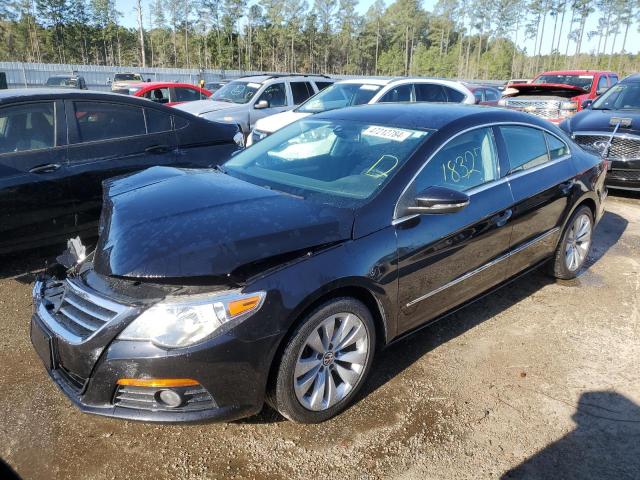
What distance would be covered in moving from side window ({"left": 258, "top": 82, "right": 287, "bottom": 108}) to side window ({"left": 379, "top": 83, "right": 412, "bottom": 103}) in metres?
3.27

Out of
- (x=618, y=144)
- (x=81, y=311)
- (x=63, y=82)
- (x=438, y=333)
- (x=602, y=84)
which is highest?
(x=602, y=84)

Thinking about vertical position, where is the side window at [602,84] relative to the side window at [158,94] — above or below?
above

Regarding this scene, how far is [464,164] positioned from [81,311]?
250 centimetres

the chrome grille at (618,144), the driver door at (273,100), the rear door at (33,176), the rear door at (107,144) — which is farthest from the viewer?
the driver door at (273,100)

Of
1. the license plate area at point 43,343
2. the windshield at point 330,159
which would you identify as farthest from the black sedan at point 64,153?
the license plate area at point 43,343

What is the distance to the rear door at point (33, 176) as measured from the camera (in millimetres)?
4180

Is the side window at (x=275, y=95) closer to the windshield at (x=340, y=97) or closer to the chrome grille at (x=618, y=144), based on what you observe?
the windshield at (x=340, y=97)

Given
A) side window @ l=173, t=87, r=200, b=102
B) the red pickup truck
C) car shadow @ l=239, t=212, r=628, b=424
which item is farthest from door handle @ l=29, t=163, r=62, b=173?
side window @ l=173, t=87, r=200, b=102

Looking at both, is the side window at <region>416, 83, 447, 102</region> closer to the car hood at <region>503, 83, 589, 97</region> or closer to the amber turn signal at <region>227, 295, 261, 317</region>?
the car hood at <region>503, 83, 589, 97</region>

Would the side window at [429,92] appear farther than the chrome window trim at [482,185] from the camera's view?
Yes

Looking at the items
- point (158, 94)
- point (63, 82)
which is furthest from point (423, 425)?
point (63, 82)

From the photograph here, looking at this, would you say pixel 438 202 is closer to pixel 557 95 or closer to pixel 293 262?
pixel 293 262

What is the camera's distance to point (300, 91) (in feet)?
39.3

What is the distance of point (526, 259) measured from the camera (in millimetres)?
4062
